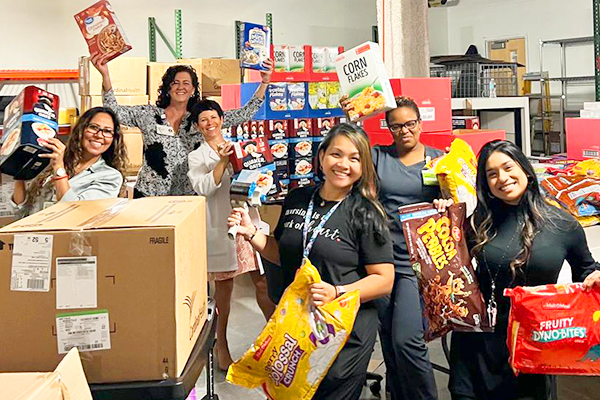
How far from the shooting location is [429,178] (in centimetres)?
249

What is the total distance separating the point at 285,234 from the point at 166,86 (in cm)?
131

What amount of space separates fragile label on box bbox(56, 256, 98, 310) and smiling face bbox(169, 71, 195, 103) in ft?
5.93

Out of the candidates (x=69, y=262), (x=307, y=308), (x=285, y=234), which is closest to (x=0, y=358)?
(x=69, y=262)

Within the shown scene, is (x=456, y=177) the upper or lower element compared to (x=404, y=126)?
lower

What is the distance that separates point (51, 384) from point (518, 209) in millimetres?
1506

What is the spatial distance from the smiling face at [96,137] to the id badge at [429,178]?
4.13 ft

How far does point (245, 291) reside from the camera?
481 cm

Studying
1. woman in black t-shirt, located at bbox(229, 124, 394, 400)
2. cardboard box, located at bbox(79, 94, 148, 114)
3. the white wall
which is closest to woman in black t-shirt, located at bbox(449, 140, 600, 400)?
woman in black t-shirt, located at bbox(229, 124, 394, 400)

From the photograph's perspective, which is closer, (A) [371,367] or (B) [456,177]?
(B) [456,177]

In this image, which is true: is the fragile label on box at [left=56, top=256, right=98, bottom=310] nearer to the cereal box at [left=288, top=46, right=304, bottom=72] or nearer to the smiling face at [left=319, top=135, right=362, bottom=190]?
the smiling face at [left=319, top=135, right=362, bottom=190]

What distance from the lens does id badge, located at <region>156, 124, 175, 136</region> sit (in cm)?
292

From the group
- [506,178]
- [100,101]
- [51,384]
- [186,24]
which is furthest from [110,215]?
[186,24]

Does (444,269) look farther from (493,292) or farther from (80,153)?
(80,153)

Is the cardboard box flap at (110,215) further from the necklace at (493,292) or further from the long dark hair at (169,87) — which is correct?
the long dark hair at (169,87)
